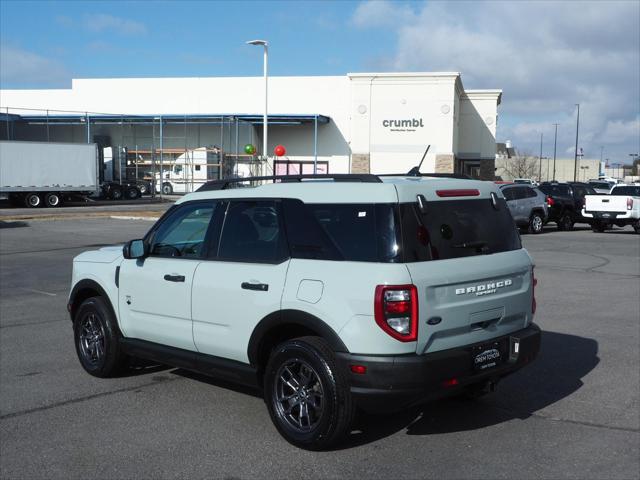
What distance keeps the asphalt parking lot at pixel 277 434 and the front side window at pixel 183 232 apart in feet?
4.18

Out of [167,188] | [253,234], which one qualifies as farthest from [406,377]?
[167,188]

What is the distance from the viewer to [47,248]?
60.5 ft

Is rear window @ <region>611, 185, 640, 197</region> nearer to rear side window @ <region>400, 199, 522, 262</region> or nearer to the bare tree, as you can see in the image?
rear side window @ <region>400, 199, 522, 262</region>

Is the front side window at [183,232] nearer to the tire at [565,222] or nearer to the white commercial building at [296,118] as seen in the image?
the tire at [565,222]

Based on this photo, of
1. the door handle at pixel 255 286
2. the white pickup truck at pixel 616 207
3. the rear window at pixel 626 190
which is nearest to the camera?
the door handle at pixel 255 286

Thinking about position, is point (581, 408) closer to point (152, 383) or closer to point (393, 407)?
point (393, 407)

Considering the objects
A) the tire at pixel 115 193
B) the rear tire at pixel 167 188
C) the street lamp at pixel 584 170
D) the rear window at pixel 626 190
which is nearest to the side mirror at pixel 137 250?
the rear window at pixel 626 190

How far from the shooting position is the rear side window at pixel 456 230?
15.1 feet

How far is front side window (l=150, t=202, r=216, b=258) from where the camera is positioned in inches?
229

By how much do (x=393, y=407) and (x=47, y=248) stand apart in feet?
52.2

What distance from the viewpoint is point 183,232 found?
607cm

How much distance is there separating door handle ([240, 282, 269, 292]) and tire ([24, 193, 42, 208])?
37.3m

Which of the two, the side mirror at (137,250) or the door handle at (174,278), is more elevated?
the side mirror at (137,250)

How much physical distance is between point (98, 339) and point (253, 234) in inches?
89.4
